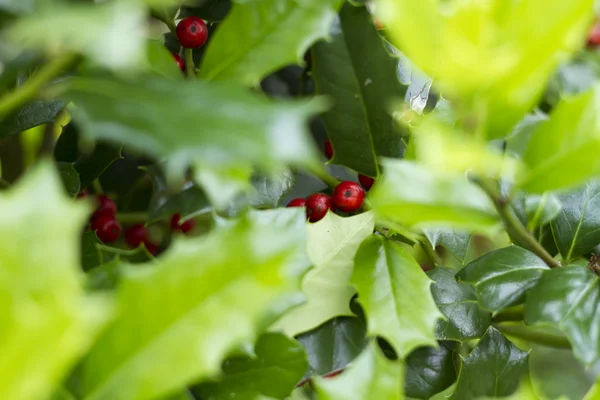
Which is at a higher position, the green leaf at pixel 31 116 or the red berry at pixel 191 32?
the red berry at pixel 191 32

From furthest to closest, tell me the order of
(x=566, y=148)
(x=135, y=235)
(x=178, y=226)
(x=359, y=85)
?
1. (x=135, y=235)
2. (x=178, y=226)
3. (x=359, y=85)
4. (x=566, y=148)

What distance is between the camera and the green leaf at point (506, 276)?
0.67 metres

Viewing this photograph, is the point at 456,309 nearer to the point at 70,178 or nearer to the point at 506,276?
the point at 506,276

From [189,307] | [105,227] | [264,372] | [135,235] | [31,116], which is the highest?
[189,307]

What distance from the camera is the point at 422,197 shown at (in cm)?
41

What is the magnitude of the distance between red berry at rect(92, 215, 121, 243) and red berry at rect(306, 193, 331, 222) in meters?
0.27

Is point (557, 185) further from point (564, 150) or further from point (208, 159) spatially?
point (208, 159)

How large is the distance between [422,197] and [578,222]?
1.30ft

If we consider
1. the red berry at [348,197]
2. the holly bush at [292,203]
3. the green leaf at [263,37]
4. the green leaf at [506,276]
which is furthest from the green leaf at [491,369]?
the green leaf at [263,37]

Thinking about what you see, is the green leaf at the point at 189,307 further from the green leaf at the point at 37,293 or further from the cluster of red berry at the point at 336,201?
the cluster of red berry at the point at 336,201

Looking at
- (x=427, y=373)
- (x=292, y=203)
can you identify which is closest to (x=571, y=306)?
(x=427, y=373)

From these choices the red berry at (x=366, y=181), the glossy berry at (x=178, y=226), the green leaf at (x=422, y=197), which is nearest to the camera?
the green leaf at (x=422, y=197)

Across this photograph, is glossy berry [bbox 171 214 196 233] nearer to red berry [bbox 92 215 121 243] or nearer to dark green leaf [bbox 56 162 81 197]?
red berry [bbox 92 215 121 243]

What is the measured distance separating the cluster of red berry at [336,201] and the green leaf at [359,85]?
46 mm
